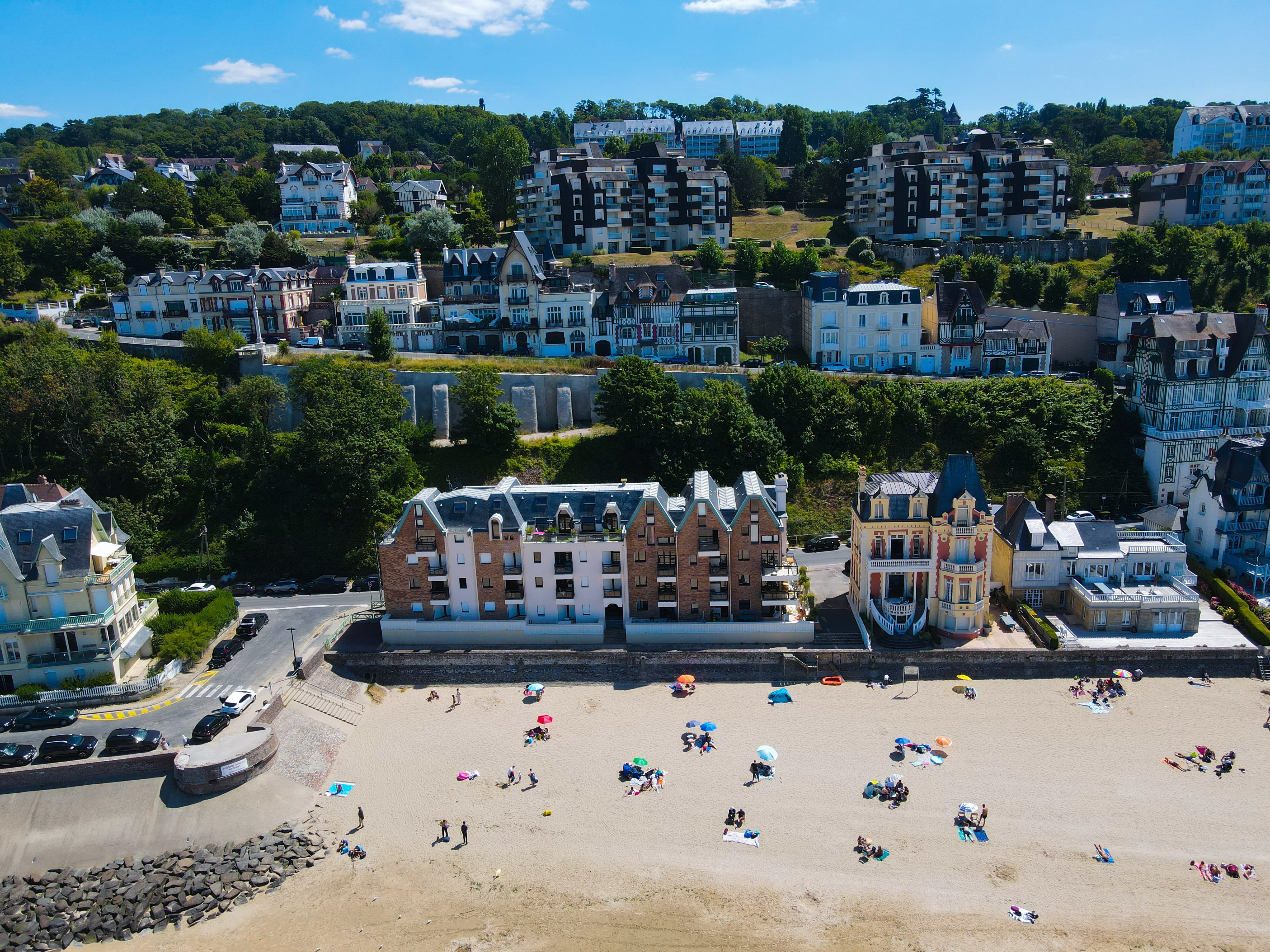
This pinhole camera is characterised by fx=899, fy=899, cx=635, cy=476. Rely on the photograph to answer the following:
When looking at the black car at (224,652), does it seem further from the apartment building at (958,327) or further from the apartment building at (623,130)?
the apartment building at (623,130)

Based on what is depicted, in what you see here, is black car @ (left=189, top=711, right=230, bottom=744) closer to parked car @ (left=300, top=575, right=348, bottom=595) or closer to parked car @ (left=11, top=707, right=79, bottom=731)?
parked car @ (left=11, top=707, right=79, bottom=731)

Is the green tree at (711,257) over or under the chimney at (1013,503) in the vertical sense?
over

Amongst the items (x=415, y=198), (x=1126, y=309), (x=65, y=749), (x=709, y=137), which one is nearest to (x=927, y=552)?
(x=1126, y=309)

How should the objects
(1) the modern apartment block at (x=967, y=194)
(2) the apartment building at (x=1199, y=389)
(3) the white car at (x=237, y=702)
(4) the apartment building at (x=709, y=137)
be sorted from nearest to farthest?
(3) the white car at (x=237, y=702), (2) the apartment building at (x=1199, y=389), (1) the modern apartment block at (x=967, y=194), (4) the apartment building at (x=709, y=137)

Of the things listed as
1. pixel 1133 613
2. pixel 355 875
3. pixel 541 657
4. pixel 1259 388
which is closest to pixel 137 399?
pixel 541 657

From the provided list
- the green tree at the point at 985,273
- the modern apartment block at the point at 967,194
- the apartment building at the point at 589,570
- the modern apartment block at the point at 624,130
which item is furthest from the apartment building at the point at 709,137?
the apartment building at the point at 589,570

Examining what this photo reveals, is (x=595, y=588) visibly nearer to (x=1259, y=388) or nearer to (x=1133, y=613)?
(x=1133, y=613)

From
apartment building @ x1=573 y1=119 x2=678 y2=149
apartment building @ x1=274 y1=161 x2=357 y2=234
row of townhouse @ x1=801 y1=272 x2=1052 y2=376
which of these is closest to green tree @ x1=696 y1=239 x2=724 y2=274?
Result: row of townhouse @ x1=801 y1=272 x2=1052 y2=376
